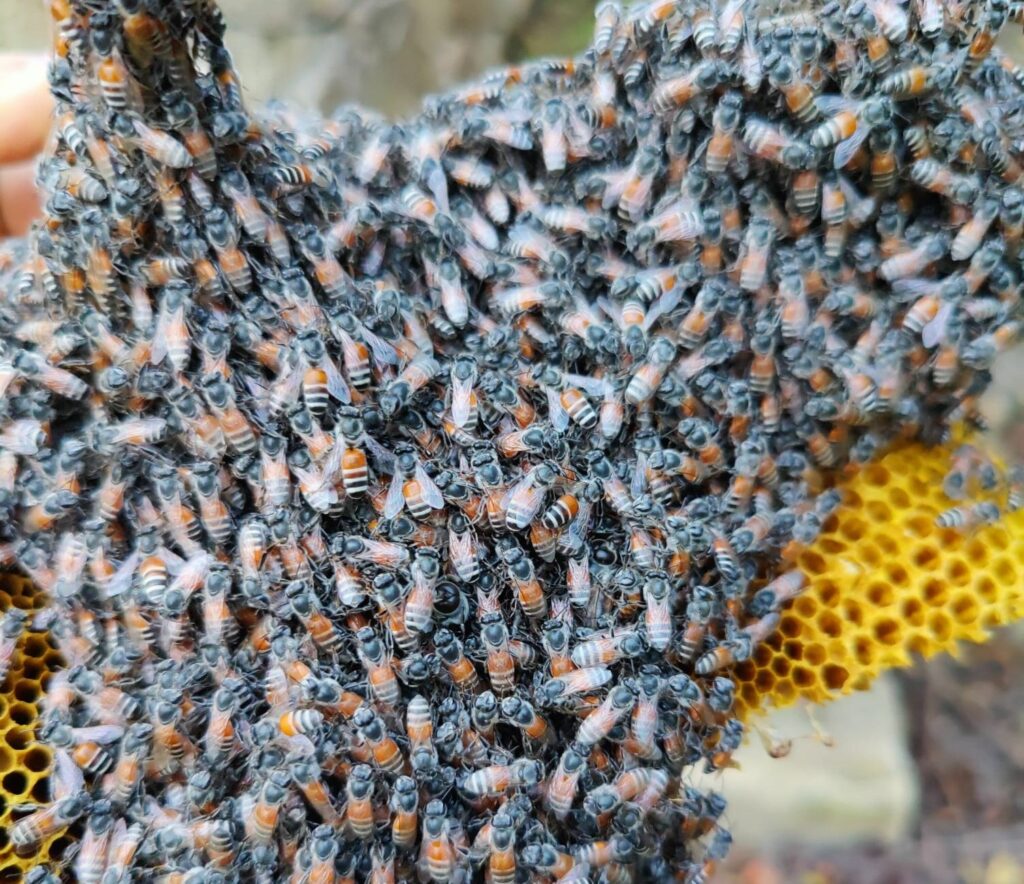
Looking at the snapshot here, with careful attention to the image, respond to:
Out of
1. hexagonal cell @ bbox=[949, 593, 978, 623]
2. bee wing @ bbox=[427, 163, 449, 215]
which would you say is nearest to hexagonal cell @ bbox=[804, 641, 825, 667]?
hexagonal cell @ bbox=[949, 593, 978, 623]

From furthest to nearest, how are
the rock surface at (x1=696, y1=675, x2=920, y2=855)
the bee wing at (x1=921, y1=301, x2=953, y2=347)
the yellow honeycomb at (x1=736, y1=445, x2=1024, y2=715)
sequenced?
the rock surface at (x1=696, y1=675, x2=920, y2=855) < the yellow honeycomb at (x1=736, y1=445, x2=1024, y2=715) < the bee wing at (x1=921, y1=301, x2=953, y2=347)

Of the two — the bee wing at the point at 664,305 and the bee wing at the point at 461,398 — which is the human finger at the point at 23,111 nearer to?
the bee wing at the point at 461,398

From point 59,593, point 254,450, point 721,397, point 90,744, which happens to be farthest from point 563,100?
point 90,744

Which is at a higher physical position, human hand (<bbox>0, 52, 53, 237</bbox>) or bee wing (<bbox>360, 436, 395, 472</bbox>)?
human hand (<bbox>0, 52, 53, 237</bbox>)

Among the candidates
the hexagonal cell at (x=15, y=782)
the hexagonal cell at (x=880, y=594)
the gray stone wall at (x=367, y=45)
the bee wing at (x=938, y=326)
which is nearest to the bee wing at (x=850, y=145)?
the bee wing at (x=938, y=326)

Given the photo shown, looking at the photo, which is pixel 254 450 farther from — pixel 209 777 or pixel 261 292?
pixel 209 777

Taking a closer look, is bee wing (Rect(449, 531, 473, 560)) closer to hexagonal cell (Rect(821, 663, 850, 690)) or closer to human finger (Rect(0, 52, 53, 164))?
hexagonal cell (Rect(821, 663, 850, 690))
